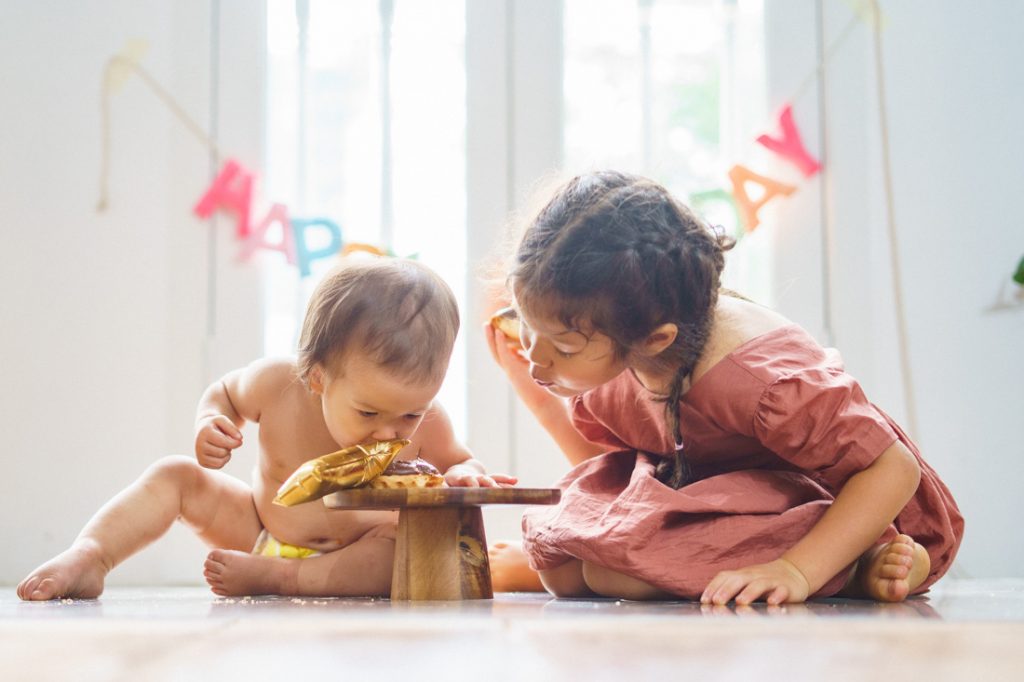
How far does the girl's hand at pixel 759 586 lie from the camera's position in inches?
37.8

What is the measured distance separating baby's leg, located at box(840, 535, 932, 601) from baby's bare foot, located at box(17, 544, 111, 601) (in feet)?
2.47

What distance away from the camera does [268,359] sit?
4.35 ft

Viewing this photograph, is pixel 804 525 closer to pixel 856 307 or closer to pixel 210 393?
pixel 210 393

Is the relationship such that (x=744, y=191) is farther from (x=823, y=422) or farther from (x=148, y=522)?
(x=148, y=522)

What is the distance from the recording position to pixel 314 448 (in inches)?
50.3

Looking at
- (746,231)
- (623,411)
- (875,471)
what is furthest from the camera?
(746,231)

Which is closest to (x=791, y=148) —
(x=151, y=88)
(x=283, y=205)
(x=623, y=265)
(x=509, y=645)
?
(x=283, y=205)

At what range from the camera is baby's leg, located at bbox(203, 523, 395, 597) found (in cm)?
116

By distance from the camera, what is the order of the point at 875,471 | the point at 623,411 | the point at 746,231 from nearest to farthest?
the point at 875,471 < the point at 623,411 < the point at 746,231

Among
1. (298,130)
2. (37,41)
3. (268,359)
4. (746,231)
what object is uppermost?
(37,41)

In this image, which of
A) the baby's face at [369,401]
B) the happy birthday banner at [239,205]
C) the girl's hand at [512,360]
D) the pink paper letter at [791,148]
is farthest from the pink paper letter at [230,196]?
the pink paper letter at [791,148]

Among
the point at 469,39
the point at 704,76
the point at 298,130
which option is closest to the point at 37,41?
the point at 298,130

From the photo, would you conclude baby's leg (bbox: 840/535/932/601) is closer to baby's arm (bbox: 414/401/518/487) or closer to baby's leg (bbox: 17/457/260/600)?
baby's arm (bbox: 414/401/518/487)

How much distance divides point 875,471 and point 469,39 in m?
1.17
